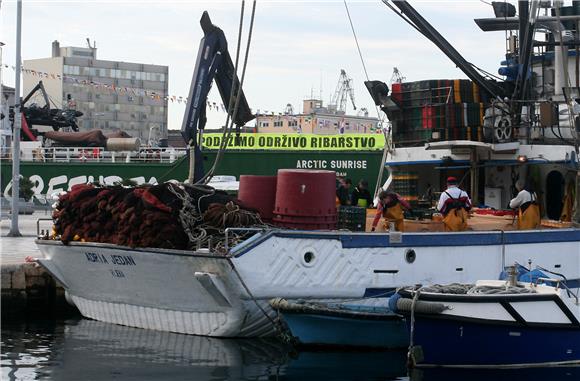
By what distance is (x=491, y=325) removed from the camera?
13.1 metres

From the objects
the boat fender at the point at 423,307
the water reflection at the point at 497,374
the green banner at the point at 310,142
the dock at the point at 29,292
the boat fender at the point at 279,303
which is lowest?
the water reflection at the point at 497,374

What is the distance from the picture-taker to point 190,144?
18125mm

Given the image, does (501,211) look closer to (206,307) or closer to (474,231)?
(474,231)

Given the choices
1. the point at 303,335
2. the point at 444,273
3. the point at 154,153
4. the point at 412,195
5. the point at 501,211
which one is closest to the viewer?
the point at 303,335

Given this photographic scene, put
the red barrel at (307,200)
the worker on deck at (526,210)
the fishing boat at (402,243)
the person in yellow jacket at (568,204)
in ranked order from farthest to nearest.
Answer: the person in yellow jacket at (568,204) → the worker on deck at (526,210) → the red barrel at (307,200) → the fishing boat at (402,243)

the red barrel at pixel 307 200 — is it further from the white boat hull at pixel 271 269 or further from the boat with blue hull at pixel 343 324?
the boat with blue hull at pixel 343 324

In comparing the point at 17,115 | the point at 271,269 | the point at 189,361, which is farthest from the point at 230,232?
the point at 17,115

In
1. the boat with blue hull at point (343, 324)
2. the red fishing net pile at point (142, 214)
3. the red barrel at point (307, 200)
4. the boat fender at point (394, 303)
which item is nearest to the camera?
the boat fender at point (394, 303)

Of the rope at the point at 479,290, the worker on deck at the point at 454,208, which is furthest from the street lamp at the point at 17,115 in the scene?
the rope at the point at 479,290

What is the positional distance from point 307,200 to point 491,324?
10.8 feet

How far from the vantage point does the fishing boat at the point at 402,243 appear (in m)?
14.4

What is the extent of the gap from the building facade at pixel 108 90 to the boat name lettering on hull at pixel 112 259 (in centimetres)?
8235

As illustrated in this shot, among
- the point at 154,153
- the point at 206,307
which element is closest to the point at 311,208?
the point at 206,307

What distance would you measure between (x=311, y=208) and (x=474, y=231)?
8.50 feet
